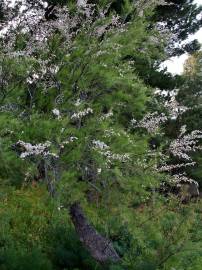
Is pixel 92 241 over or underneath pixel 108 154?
underneath

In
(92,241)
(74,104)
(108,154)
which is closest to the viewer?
(74,104)

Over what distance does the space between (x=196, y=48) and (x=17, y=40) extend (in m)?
14.9

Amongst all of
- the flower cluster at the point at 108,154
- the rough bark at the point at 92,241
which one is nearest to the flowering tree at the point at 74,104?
the flower cluster at the point at 108,154

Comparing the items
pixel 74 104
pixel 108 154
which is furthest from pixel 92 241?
pixel 74 104

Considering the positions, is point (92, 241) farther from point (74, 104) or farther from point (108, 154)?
point (74, 104)

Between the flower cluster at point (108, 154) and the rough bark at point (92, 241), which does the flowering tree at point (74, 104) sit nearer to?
the flower cluster at point (108, 154)

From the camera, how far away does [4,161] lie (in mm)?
4559

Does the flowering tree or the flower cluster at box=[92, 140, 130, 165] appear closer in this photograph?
the flowering tree

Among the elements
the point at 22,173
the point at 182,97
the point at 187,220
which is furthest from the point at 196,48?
the point at 22,173

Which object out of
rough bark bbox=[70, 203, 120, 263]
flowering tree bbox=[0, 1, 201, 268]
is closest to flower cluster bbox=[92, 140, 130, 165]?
flowering tree bbox=[0, 1, 201, 268]

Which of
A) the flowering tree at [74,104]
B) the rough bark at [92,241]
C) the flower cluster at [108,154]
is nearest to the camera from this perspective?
the flowering tree at [74,104]

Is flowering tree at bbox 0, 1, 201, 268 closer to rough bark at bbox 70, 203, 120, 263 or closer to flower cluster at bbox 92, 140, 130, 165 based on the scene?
flower cluster at bbox 92, 140, 130, 165

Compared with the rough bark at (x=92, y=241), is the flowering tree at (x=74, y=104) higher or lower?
higher

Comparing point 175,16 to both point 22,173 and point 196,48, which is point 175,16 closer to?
point 196,48
